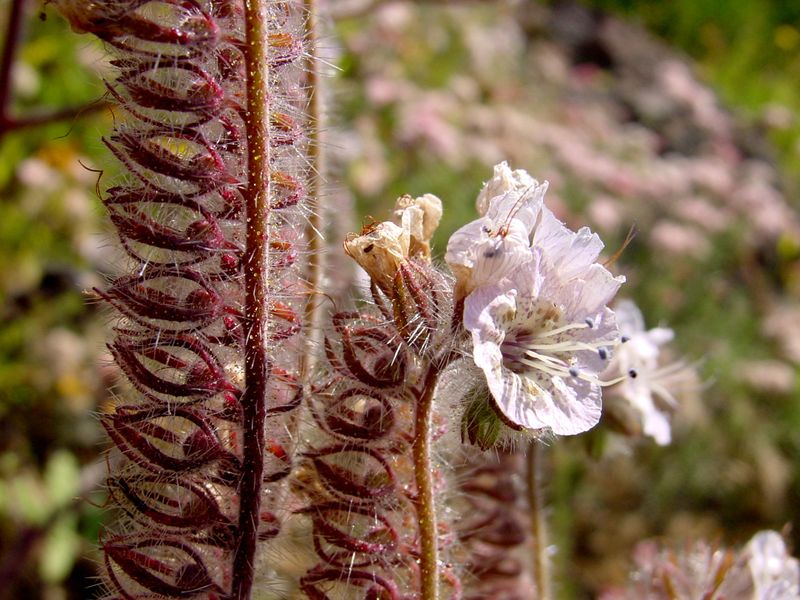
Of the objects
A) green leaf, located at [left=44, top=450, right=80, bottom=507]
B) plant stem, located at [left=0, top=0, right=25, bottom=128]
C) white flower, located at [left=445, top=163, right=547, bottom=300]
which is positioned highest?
plant stem, located at [left=0, top=0, right=25, bottom=128]

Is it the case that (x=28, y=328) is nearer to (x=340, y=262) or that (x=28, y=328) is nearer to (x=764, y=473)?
(x=340, y=262)

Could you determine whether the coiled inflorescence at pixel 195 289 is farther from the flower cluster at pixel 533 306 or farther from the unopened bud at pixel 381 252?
the flower cluster at pixel 533 306

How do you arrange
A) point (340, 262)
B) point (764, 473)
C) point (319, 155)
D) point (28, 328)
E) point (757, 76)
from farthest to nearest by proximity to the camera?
1. point (757, 76)
2. point (764, 473)
3. point (28, 328)
4. point (340, 262)
5. point (319, 155)

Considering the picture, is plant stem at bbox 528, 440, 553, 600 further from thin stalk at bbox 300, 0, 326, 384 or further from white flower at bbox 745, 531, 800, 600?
thin stalk at bbox 300, 0, 326, 384

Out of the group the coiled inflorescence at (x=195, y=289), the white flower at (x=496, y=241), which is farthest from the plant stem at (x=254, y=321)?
the white flower at (x=496, y=241)

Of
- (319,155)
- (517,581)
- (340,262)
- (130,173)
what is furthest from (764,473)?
(130,173)

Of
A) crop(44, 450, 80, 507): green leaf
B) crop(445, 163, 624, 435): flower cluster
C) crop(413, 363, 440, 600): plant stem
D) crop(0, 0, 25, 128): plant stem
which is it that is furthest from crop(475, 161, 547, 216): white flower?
crop(44, 450, 80, 507): green leaf
